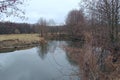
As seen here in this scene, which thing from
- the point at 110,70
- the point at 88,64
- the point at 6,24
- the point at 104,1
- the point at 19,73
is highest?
the point at 104,1

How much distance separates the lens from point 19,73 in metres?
12.4

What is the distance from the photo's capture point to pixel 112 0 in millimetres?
8320

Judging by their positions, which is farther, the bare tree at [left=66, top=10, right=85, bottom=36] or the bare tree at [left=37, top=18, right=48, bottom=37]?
the bare tree at [left=37, top=18, right=48, bottom=37]

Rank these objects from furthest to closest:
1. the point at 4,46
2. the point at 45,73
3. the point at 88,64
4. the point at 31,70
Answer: the point at 4,46
the point at 31,70
the point at 45,73
the point at 88,64

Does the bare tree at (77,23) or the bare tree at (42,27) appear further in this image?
the bare tree at (42,27)

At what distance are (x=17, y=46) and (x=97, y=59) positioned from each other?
25.2m

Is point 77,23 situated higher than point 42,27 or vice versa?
point 77,23

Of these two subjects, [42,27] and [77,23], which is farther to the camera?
[42,27]

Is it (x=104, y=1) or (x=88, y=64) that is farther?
(x=104, y=1)

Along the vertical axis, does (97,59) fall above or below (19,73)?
above

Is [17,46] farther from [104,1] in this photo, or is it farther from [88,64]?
[88,64]

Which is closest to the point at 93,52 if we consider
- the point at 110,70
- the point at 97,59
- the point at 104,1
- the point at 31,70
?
the point at 97,59

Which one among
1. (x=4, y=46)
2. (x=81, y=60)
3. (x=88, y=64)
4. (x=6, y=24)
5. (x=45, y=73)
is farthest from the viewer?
(x=4, y=46)

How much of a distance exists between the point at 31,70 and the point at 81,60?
9.58 meters
